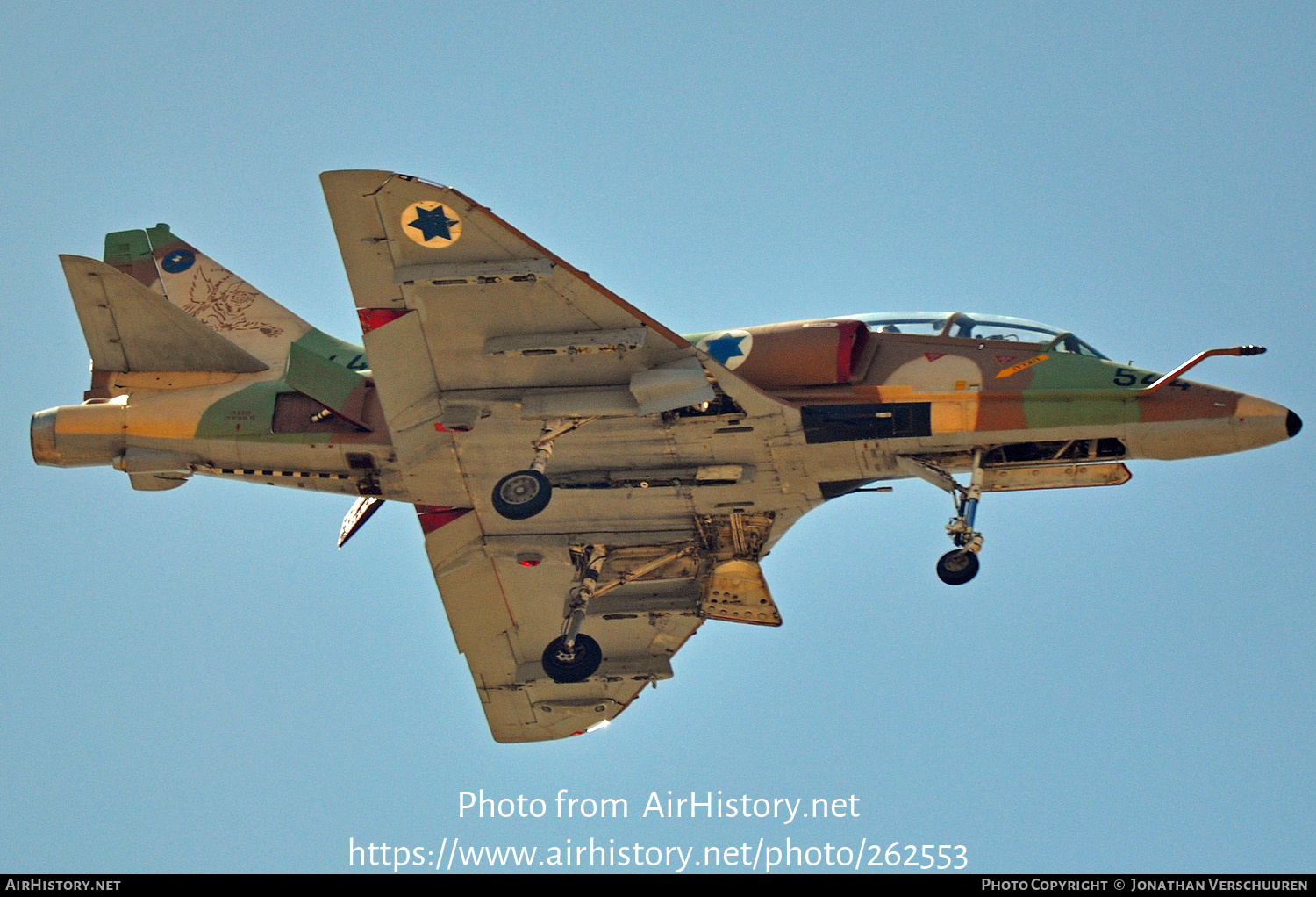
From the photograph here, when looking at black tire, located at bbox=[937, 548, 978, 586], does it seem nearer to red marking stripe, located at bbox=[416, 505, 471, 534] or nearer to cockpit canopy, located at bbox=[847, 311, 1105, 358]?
cockpit canopy, located at bbox=[847, 311, 1105, 358]

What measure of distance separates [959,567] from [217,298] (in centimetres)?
1254

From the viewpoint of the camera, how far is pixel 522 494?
2102 cm

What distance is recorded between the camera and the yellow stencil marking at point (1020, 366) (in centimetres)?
→ 2098

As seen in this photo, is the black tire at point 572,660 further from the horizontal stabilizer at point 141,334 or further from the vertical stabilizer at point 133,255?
the vertical stabilizer at point 133,255

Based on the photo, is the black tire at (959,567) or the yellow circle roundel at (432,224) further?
the black tire at (959,567)

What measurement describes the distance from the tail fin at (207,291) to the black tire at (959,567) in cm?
1005

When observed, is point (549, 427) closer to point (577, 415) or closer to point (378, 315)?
point (577, 415)

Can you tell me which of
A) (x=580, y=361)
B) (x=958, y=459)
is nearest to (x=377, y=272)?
(x=580, y=361)

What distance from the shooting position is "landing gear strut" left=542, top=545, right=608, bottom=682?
933 inches

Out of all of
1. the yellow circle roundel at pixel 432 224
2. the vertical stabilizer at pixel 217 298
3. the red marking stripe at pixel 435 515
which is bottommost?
the red marking stripe at pixel 435 515

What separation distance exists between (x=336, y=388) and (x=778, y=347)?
19.8ft

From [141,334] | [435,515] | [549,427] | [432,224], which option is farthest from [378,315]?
[141,334]

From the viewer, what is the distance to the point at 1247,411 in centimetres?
2059

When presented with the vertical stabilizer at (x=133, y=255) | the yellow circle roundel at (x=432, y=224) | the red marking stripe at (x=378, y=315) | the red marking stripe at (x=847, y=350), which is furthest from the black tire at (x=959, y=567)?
the vertical stabilizer at (x=133, y=255)
